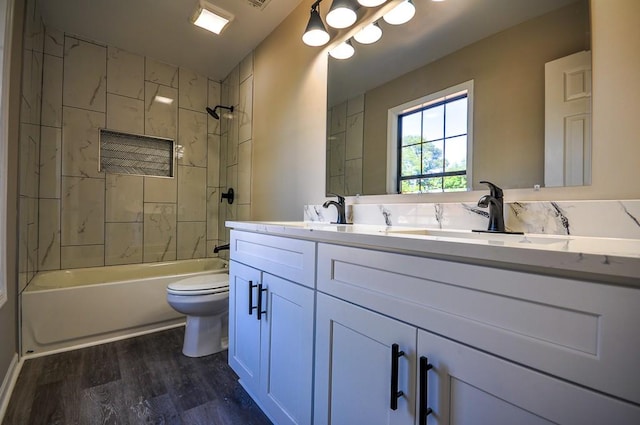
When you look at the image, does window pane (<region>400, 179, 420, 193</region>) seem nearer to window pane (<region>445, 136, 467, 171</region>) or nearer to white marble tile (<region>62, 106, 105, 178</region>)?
window pane (<region>445, 136, 467, 171</region>)

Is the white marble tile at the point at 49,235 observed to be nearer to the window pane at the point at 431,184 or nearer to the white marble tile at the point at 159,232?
the white marble tile at the point at 159,232

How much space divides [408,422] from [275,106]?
2124 millimetres

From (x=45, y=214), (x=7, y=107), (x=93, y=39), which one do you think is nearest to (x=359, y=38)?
(x=7, y=107)

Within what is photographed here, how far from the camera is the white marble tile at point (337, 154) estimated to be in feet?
5.60

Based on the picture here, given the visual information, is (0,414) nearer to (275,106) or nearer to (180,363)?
(180,363)

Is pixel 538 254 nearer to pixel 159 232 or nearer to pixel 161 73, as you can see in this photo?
pixel 159 232

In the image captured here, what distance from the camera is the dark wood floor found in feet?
4.49

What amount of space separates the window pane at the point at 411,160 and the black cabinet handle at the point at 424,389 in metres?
0.88

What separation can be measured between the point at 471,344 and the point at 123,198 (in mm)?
3077

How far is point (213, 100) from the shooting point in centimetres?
326

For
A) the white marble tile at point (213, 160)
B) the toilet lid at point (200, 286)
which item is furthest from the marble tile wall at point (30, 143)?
the white marble tile at point (213, 160)

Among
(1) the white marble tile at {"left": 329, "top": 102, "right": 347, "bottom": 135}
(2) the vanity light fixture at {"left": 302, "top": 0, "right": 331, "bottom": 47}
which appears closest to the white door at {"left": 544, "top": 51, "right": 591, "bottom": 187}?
(1) the white marble tile at {"left": 329, "top": 102, "right": 347, "bottom": 135}

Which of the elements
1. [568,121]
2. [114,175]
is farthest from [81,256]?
[568,121]

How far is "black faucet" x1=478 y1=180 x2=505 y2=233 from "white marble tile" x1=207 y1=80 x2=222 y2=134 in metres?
3.02
